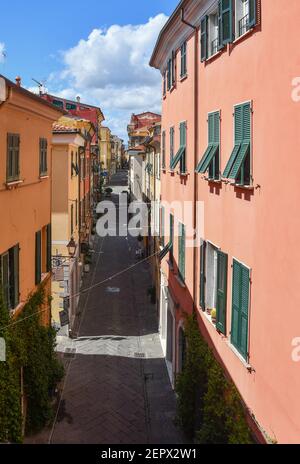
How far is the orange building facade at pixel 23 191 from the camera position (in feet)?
37.0

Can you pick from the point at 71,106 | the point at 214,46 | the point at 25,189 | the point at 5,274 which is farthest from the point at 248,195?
the point at 71,106

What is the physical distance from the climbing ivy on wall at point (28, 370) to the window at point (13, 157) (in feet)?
9.65

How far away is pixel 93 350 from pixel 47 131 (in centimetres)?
947

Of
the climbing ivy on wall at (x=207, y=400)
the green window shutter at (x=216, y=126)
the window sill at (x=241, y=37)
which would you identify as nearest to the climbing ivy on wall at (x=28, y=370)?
the climbing ivy on wall at (x=207, y=400)

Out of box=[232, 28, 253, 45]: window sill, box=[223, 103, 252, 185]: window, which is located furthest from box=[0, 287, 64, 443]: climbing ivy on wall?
box=[232, 28, 253, 45]: window sill

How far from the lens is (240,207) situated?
32.4ft

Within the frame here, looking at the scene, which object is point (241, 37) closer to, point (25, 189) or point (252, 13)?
point (252, 13)

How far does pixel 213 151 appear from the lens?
459 inches

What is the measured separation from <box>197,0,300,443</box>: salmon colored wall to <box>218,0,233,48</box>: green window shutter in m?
0.34

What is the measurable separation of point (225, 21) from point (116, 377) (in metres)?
12.6

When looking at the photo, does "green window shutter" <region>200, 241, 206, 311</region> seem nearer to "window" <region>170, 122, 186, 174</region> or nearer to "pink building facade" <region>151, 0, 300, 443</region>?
"pink building facade" <region>151, 0, 300, 443</region>
